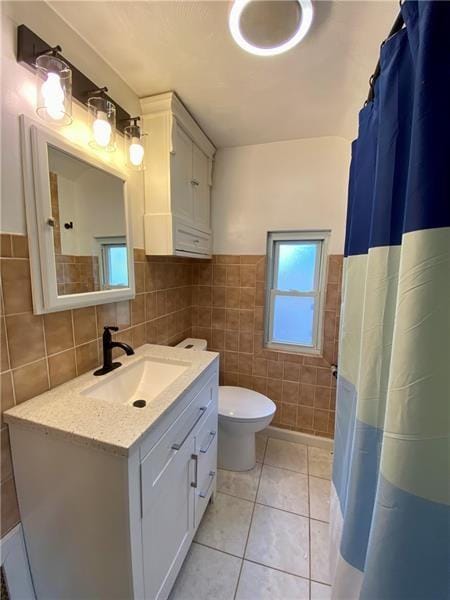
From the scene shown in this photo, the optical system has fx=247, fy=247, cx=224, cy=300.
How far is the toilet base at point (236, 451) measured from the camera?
5.57 ft

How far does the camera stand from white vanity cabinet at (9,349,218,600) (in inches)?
27.9

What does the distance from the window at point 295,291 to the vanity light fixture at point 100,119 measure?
1.28 meters

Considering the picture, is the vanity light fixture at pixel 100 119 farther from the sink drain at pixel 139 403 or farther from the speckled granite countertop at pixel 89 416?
the sink drain at pixel 139 403

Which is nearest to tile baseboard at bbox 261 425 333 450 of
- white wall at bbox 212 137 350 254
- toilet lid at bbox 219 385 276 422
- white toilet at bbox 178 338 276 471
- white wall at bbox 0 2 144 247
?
white toilet at bbox 178 338 276 471

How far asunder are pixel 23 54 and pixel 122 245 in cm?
71

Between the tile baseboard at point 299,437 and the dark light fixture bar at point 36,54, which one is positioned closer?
the dark light fixture bar at point 36,54

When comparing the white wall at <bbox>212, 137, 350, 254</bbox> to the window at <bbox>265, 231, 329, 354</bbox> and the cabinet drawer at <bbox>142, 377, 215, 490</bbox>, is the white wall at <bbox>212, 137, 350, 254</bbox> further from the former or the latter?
the cabinet drawer at <bbox>142, 377, 215, 490</bbox>

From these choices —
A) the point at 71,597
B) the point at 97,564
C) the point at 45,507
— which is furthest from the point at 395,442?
the point at 71,597

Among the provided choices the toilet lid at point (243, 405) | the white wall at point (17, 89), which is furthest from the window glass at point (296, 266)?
the white wall at point (17, 89)

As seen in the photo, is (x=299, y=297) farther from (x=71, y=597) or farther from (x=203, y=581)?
(x=71, y=597)

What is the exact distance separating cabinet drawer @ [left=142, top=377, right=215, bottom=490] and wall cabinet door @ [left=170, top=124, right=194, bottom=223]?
1.03m

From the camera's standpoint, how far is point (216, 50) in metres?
1.06

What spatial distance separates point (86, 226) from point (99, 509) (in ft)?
3.38

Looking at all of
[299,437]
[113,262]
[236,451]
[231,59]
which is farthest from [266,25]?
[299,437]
